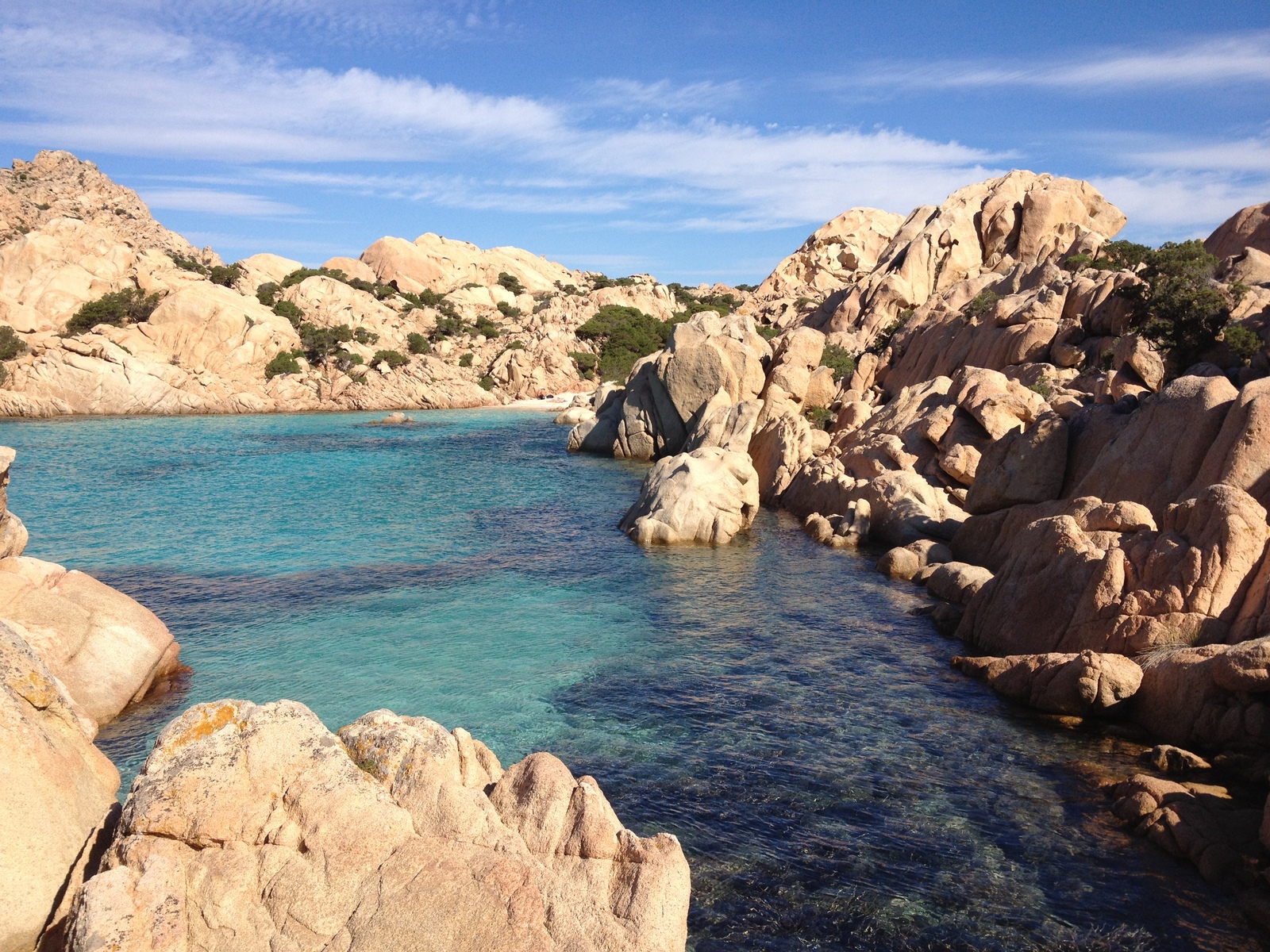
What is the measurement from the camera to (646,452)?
51312 millimetres

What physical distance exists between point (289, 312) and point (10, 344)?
2727 cm

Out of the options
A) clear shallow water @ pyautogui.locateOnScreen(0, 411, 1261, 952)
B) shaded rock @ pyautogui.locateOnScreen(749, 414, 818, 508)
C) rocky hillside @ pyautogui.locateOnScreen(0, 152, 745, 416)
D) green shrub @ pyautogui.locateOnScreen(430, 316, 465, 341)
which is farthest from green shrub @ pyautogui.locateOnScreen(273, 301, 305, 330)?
shaded rock @ pyautogui.locateOnScreen(749, 414, 818, 508)

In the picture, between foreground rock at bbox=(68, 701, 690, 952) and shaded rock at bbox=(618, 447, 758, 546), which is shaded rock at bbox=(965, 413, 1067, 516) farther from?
foreground rock at bbox=(68, 701, 690, 952)

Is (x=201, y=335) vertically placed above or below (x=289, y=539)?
above

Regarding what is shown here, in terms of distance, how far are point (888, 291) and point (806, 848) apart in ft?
178

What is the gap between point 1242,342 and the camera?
85.0 ft

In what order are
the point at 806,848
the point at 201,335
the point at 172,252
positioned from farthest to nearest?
the point at 172,252 < the point at 201,335 < the point at 806,848

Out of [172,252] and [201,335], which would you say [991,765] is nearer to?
[201,335]

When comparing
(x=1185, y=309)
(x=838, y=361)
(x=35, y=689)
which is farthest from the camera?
(x=838, y=361)

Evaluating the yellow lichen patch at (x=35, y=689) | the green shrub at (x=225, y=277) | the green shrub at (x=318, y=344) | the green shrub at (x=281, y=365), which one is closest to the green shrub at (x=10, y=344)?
the green shrub at (x=281, y=365)

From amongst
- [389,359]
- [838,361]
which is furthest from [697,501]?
[389,359]

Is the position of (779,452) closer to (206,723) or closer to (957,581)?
(957,581)

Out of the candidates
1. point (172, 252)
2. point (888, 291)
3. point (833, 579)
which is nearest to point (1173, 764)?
point (833, 579)

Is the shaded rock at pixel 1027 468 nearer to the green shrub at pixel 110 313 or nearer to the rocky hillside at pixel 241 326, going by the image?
the rocky hillside at pixel 241 326
